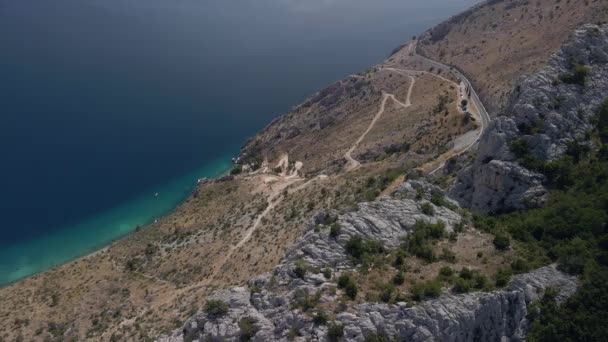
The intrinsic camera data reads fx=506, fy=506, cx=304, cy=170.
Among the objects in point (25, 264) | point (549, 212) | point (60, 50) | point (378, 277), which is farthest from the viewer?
point (60, 50)

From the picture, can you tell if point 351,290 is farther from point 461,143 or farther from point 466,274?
point 461,143

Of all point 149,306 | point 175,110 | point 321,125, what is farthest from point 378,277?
point 175,110

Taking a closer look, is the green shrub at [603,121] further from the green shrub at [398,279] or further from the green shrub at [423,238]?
the green shrub at [398,279]

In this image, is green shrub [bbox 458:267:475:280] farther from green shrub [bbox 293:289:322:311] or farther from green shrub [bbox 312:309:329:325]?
green shrub [bbox 312:309:329:325]

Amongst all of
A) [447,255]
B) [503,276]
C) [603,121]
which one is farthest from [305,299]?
[603,121]

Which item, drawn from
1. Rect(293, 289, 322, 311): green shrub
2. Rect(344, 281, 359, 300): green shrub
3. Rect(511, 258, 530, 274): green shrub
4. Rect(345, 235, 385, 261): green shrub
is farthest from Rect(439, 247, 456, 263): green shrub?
Rect(293, 289, 322, 311): green shrub

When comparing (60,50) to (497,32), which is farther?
(60,50)

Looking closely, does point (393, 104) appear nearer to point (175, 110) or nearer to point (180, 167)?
Result: point (180, 167)
